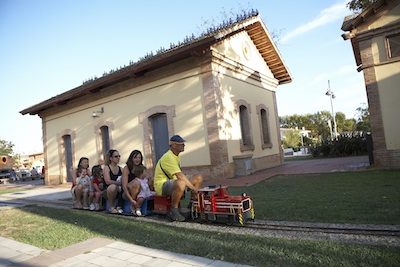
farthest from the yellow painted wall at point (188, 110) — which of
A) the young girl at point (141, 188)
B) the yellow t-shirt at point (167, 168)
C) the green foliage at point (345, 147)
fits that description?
the yellow t-shirt at point (167, 168)

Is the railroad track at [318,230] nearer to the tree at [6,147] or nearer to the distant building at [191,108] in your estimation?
the distant building at [191,108]

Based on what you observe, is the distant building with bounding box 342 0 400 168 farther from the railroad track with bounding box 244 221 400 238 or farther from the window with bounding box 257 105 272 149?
the railroad track with bounding box 244 221 400 238

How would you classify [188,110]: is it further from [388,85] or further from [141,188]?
[388,85]

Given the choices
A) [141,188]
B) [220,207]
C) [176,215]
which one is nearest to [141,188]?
[141,188]

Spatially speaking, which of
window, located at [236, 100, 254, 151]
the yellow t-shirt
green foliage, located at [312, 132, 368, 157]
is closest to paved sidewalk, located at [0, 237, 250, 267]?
the yellow t-shirt

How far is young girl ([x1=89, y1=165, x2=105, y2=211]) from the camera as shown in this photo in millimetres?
7422

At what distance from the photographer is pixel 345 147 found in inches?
765

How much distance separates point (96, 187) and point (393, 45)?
1082 cm

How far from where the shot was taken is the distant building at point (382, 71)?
1030 centimetres

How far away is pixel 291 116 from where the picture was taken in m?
82.9

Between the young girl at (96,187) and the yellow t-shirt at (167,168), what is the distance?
2.41 m

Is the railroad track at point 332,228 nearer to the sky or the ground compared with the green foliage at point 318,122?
nearer to the ground

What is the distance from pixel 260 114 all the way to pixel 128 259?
519 inches

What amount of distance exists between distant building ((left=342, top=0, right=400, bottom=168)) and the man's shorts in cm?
827
